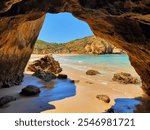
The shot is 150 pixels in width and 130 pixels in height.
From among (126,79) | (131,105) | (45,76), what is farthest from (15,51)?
(126,79)

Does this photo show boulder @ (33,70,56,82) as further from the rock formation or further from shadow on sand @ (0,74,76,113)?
the rock formation

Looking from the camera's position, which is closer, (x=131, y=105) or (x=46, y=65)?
(x=131, y=105)

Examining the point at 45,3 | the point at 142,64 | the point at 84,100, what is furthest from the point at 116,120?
the point at 142,64

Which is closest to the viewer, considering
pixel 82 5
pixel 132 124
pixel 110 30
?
pixel 132 124

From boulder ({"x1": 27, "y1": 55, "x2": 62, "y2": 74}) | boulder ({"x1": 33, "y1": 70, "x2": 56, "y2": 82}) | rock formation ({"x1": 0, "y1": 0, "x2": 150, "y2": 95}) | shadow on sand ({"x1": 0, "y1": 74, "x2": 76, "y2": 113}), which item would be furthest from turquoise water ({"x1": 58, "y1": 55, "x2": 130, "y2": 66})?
rock formation ({"x1": 0, "y1": 0, "x2": 150, "y2": 95})

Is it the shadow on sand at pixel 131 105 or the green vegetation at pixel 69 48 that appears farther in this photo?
the green vegetation at pixel 69 48

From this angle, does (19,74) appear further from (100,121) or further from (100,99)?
(100,121)

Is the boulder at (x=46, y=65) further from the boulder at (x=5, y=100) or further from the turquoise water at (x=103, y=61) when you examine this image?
the turquoise water at (x=103, y=61)

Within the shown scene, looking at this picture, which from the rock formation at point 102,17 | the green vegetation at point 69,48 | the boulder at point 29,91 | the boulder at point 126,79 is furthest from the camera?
the green vegetation at point 69,48

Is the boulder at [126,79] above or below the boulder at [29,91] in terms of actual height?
below

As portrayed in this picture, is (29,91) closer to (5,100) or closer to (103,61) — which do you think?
(5,100)

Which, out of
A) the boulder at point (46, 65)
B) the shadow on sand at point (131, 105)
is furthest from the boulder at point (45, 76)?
the shadow on sand at point (131, 105)
